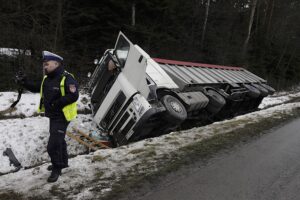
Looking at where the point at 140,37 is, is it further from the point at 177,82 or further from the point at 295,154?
the point at 295,154

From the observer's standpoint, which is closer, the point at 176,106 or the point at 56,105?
the point at 56,105

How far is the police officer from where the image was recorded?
4.06 m

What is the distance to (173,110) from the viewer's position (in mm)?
7078

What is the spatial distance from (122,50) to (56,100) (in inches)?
157

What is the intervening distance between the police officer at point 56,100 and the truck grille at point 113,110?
9.61ft

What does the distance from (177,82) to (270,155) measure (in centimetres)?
357

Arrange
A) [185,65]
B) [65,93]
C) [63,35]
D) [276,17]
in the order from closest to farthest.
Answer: [65,93], [185,65], [63,35], [276,17]

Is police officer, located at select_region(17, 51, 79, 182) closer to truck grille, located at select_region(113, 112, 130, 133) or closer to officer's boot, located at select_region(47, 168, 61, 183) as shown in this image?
officer's boot, located at select_region(47, 168, 61, 183)

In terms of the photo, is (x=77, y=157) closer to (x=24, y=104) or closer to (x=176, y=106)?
(x=176, y=106)

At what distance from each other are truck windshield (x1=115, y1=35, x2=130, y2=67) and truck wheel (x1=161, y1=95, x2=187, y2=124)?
4.60ft

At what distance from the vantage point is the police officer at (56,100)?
4062 millimetres

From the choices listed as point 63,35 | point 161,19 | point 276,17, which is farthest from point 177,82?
point 276,17

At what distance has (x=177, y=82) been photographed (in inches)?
346

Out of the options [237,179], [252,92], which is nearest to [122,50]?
[237,179]
